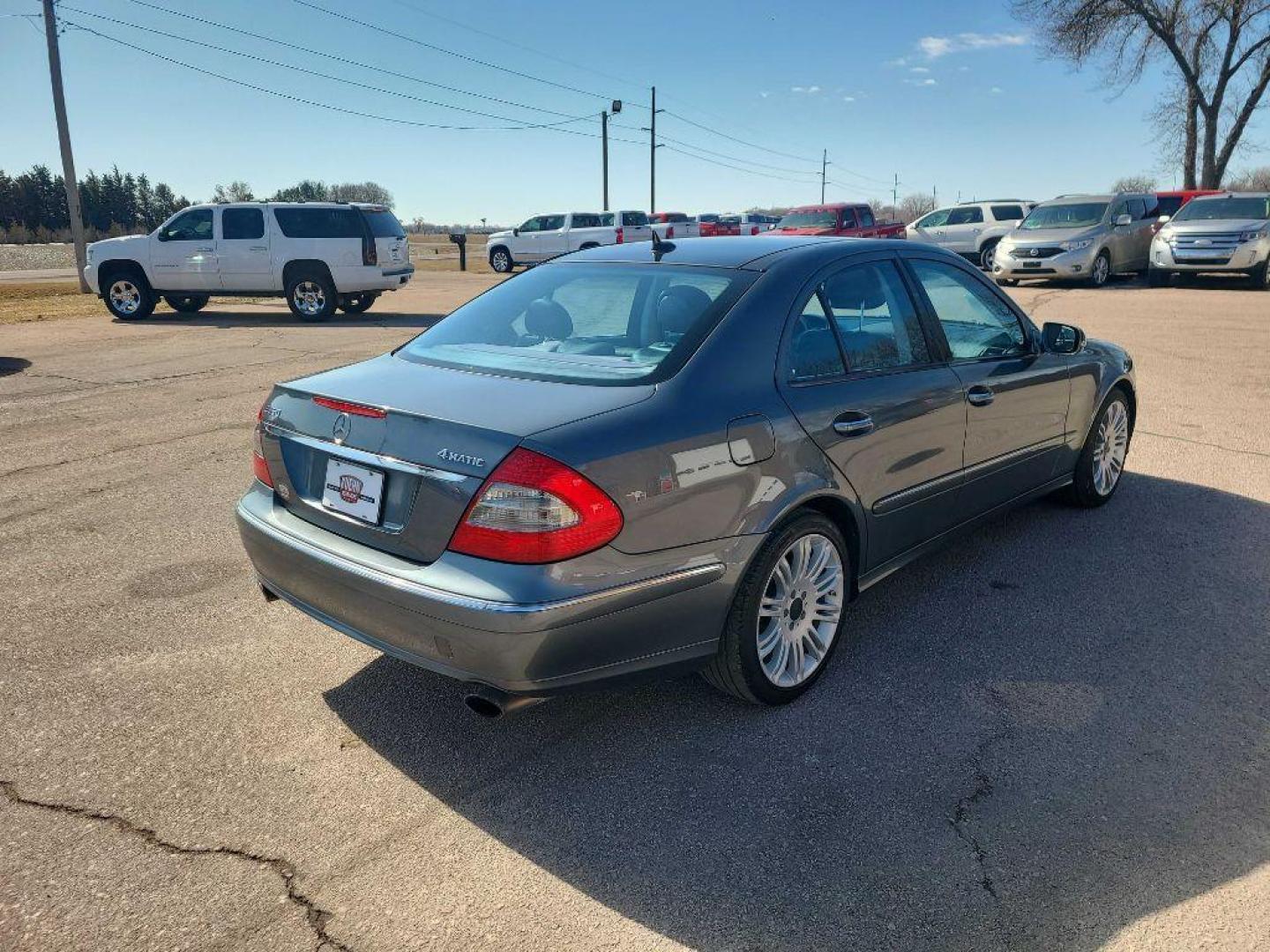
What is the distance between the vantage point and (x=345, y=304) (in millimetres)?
17156

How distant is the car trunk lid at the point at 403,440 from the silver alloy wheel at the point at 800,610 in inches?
33.3

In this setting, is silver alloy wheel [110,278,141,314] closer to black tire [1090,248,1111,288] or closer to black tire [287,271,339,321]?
black tire [287,271,339,321]

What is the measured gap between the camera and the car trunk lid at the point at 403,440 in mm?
2633

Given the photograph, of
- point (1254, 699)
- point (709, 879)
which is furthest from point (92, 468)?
point (1254, 699)

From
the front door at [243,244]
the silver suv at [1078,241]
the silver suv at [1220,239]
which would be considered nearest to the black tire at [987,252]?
the silver suv at [1078,241]

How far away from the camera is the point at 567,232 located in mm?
31062

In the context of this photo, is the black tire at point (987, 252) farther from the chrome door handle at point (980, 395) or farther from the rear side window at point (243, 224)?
the chrome door handle at point (980, 395)

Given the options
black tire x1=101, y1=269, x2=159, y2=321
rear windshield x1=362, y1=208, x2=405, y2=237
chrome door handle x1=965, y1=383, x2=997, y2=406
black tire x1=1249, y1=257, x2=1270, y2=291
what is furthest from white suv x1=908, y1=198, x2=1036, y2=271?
chrome door handle x1=965, y1=383, x2=997, y2=406

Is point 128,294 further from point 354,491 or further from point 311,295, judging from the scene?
point 354,491

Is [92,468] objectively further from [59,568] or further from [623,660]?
[623,660]

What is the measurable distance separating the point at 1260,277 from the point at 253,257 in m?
19.3

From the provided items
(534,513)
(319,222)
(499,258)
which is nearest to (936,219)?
(499,258)

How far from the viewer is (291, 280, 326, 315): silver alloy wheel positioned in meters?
16.0

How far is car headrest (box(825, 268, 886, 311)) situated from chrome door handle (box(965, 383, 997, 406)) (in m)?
0.60
